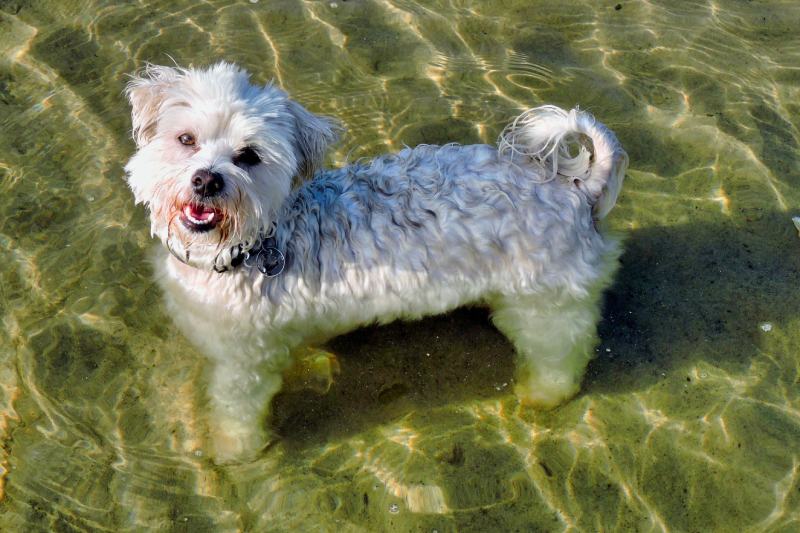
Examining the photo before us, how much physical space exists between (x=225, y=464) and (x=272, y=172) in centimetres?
193

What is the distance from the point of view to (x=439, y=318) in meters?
5.39

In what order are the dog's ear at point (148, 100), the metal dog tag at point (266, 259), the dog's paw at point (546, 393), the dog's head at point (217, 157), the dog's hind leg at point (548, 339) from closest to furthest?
the dog's head at point (217, 157), the dog's ear at point (148, 100), the metal dog tag at point (266, 259), the dog's hind leg at point (548, 339), the dog's paw at point (546, 393)

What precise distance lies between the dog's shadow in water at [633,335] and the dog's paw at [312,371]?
55 mm

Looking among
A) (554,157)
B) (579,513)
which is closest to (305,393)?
(579,513)

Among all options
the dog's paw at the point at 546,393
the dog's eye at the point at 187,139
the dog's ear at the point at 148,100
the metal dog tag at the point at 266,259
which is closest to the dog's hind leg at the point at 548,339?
the dog's paw at the point at 546,393

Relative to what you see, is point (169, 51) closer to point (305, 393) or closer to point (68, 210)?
point (68, 210)

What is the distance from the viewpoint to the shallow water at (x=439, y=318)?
452 centimetres

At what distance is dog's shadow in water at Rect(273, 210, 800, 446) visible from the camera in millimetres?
4949

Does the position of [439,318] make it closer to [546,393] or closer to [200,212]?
[546,393]

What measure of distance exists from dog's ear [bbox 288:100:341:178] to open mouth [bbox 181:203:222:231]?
555 millimetres

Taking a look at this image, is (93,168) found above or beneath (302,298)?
beneath

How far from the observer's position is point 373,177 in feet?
14.2

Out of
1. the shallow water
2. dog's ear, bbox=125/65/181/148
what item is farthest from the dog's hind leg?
dog's ear, bbox=125/65/181/148

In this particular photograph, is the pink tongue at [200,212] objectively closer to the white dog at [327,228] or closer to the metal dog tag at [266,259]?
the white dog at [327,228]
